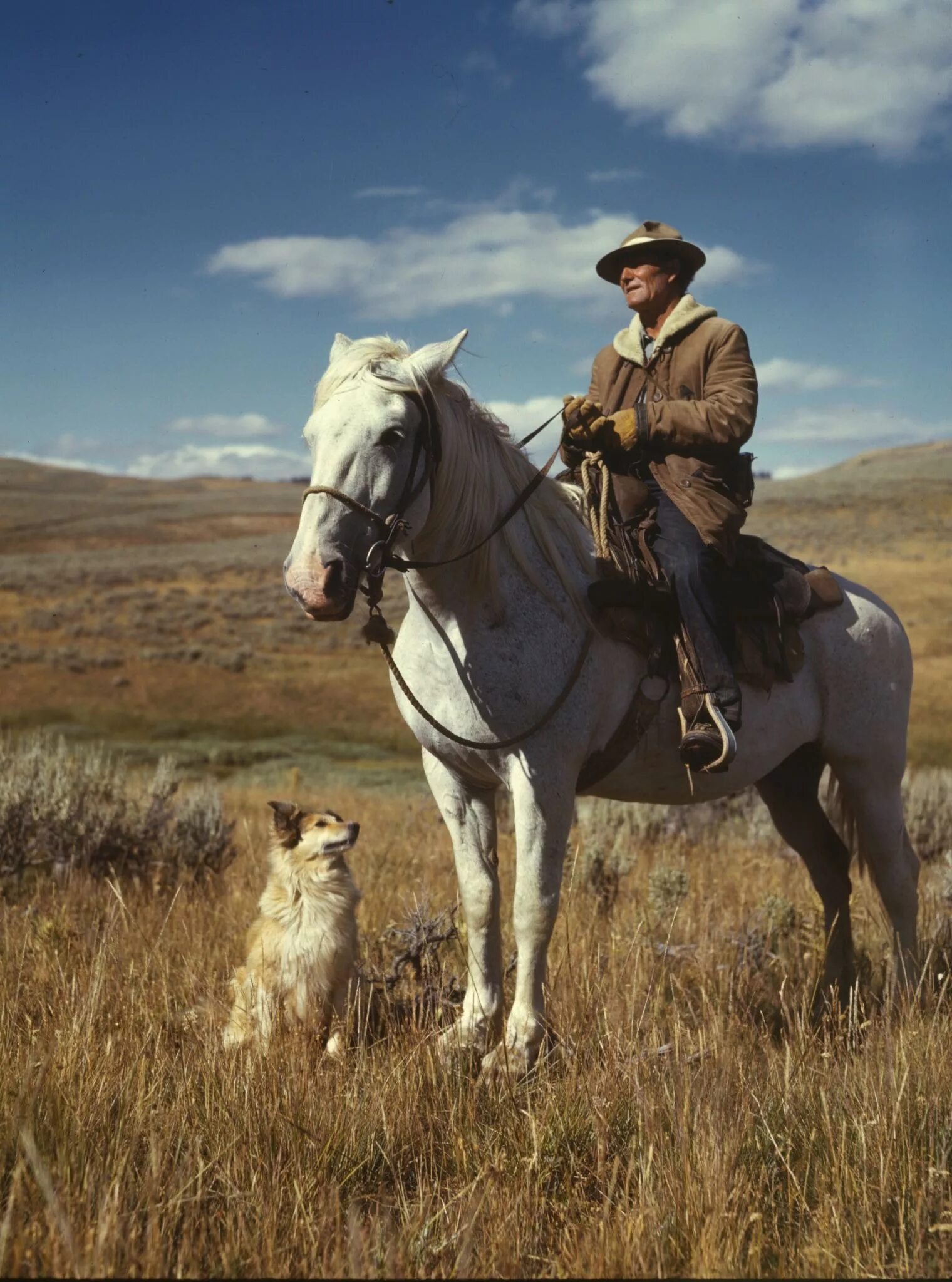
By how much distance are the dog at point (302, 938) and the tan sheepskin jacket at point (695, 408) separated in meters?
2.14

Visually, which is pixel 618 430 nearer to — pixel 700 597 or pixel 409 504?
pixel 700 597

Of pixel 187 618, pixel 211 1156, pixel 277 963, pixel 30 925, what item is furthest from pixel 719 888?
pixel 187 618

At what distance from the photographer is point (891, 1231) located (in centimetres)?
278

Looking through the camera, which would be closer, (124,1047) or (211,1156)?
(211,1156)

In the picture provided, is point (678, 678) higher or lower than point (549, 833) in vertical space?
higher

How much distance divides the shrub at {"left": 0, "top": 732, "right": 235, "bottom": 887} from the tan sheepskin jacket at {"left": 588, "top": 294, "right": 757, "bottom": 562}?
14.8 feet

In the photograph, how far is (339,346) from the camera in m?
3.78

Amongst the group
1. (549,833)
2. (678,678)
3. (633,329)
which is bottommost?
(549,833)

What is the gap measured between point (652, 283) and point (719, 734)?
6.82ft

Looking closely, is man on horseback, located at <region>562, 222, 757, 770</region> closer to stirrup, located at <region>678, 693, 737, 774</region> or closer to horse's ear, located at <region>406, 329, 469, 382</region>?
stirrup, located at <region>678, 693, 737, 774</region>

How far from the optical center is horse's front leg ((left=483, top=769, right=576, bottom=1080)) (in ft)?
12.8

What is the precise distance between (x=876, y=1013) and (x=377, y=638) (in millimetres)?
3210

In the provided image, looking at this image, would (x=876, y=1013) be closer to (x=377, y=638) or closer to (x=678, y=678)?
(x=678, y=678)

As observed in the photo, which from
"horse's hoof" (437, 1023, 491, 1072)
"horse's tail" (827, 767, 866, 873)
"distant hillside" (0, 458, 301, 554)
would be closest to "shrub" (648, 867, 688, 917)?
"horse's tail" (827, 767, 866, 873)
